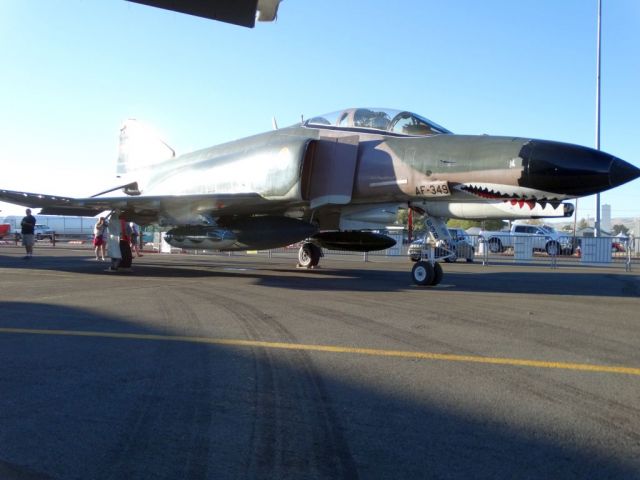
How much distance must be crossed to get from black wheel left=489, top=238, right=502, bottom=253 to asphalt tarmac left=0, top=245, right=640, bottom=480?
2729 centimetres

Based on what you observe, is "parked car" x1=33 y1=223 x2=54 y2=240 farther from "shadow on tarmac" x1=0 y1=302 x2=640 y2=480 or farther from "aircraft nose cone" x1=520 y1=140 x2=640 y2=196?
"shadow on tarmac" x1=0 y1=302 x2=640 y2=480

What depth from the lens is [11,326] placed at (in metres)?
5.76

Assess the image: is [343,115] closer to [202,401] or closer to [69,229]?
[202,401]

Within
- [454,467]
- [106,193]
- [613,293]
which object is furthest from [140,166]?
[454,467]

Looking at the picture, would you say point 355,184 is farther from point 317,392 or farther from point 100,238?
point 100,238

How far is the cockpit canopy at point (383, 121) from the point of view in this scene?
9.85 m

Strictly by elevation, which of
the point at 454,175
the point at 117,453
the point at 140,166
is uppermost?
the point at 140,166


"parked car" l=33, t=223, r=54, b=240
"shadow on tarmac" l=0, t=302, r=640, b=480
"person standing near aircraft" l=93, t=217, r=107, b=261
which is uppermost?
"parked car" l=33, t=223, r=54, b=240

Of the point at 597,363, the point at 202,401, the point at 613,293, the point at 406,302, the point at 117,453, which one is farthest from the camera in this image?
the point at 613,293

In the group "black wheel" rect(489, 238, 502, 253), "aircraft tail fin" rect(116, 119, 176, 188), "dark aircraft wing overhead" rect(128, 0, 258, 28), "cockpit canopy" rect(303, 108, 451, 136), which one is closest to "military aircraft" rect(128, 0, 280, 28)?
"dark aircraft wing overhead" rect(128, 0, 258, 28)

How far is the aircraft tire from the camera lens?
9.84 meters

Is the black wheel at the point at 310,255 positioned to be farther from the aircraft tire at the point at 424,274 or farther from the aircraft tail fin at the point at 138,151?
the aircraft tail fin at the point at 138,151

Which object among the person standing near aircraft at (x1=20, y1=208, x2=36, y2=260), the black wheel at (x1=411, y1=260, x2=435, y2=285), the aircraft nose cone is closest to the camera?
the aircraft nose cone

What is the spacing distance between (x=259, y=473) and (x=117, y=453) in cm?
76
